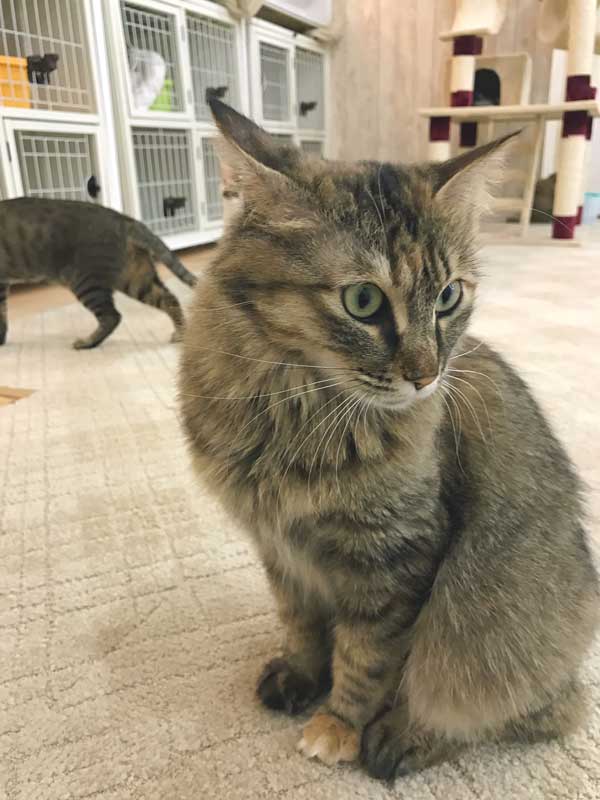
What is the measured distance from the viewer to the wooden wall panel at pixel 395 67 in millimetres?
4652

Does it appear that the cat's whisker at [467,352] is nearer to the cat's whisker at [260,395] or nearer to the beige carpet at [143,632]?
the cat's whisker at [260,395]

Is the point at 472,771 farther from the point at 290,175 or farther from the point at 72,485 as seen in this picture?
the point at 72,485

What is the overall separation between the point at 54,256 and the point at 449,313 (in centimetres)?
181

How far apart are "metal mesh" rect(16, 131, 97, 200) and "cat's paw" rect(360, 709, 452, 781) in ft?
8.46

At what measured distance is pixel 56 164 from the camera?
2844mm

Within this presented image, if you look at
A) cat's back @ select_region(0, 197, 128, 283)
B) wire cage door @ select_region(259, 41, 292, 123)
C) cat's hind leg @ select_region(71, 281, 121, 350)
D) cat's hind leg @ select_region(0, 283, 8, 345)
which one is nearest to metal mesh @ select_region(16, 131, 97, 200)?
cat's back @ select_region(0, 197, 128, 283)

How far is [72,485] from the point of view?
1270 mm

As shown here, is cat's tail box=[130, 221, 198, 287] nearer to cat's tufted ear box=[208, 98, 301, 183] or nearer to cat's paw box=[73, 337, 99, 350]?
cat's paw box=[73, 337, 99, 350]

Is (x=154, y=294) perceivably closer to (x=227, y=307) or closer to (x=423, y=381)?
(x=227, y=307)

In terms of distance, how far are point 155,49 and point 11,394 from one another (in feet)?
7.50

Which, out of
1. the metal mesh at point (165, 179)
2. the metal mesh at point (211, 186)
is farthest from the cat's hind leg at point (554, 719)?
the metal mesh at point (211, 186)

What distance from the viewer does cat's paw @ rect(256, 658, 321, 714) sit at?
787 mm

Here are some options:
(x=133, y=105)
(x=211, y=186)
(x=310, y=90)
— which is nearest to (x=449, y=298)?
(x=133, y=105)

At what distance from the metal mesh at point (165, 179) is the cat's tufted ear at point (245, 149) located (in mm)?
2772
